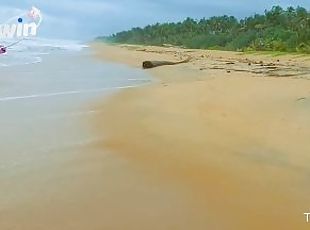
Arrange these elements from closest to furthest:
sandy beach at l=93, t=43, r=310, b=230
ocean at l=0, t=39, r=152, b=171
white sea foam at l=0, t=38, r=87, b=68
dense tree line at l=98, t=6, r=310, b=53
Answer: sandy beach at l=93, t=43, r=310, b=230
ocean at l=0, t=39, r=152, b=171
white sea foam at l=0, t=38, r=87, b=68
dense tree line at l=98, t=6, r=310, b=53

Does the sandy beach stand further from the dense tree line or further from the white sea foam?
the dense tree line

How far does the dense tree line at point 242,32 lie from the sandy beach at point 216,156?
27386mm

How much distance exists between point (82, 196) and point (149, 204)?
1.89 feet

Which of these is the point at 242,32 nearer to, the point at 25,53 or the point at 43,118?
the point at 25,53

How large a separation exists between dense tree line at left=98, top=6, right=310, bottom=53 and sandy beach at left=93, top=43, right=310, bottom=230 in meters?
27.4

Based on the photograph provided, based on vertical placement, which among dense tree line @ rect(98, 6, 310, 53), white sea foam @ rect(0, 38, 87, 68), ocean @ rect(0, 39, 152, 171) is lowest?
ocean @ rect(0, 39, 152, 171)

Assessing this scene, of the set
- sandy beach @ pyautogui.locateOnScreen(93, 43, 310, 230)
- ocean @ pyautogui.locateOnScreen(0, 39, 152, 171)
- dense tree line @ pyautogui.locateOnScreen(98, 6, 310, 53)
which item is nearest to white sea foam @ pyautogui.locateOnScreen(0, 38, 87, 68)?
ocean @ pyautogui.locateOnScreen(0, 39, 152, 171)

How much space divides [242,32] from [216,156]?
195 ft

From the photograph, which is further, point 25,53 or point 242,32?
point 242,32

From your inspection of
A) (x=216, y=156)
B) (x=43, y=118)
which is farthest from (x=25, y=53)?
(x=216, y=156)

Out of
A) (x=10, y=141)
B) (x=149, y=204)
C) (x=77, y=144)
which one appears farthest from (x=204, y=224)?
(x=10, y=141)

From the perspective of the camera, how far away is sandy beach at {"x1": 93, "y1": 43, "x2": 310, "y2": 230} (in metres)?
3.45

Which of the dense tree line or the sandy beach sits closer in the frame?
the sandy beach

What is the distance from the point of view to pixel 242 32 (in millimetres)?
62281
